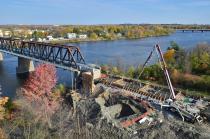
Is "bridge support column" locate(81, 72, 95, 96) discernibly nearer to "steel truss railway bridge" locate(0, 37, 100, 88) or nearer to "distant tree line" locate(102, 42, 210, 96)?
"steel truss railway bridge" locate(0, 37, 100, 88)

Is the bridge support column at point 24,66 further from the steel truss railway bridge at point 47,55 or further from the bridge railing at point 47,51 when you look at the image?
the bridge railing at point 47,51

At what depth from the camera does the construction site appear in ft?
57.8

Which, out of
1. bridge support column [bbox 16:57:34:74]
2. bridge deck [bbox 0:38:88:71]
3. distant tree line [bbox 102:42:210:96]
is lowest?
bridge support column [bbox 16:57:34:74]

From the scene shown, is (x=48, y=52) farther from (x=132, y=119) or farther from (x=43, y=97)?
(x=132, y=119)

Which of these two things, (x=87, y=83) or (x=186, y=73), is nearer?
(x=87, y=83)

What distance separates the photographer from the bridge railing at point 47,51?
120ft

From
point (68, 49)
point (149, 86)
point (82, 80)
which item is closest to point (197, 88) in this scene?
point (149, 86)

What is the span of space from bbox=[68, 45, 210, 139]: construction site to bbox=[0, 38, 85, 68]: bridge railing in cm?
623

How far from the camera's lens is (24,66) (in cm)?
4725

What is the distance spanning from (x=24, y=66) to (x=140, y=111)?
95.5 ft

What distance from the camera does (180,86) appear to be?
105ft

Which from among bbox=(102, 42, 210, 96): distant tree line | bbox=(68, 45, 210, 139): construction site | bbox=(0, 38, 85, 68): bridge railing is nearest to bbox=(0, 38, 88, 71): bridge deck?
bbox=(0, 38, 85, 68): bridge railing

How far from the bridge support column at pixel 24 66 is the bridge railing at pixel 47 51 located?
1.19 meters

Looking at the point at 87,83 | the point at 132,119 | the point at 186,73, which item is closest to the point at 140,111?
the point at 132,119
